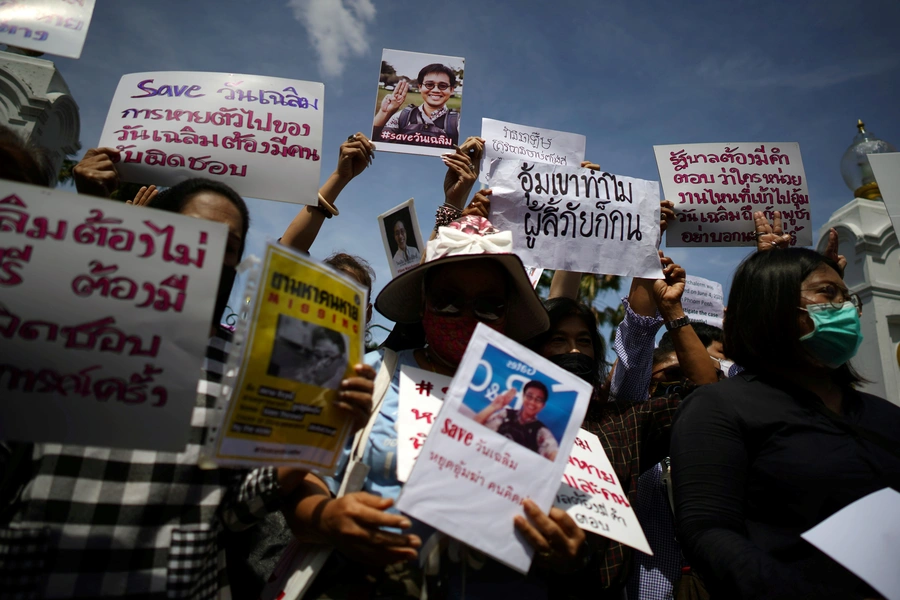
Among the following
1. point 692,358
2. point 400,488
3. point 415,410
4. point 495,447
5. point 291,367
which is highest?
point 692,358

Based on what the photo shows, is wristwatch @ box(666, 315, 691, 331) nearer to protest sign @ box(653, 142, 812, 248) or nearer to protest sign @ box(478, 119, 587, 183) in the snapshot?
protest sign @ box(653, 142, 812, 248)

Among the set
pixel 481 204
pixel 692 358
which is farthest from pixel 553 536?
pixel 481 204

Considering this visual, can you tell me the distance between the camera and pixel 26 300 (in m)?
1.39

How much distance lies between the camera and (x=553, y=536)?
5.80 ft

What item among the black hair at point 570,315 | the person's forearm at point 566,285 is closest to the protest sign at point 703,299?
the person's forearm at point 566,285

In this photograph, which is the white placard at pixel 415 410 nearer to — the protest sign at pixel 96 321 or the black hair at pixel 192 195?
the protest sign at pixel 96 321

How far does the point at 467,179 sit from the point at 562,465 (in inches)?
93.1

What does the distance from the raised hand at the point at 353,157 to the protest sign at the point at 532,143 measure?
102 centimetres

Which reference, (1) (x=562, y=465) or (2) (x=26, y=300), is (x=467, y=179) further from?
(2) (x=26, y=300)

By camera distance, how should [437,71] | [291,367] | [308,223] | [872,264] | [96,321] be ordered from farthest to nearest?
[872,264] → [437,71] → [308,223] → [291,367] → [96,321]

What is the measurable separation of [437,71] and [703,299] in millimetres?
3620

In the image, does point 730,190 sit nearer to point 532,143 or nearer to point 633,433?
point 532,143

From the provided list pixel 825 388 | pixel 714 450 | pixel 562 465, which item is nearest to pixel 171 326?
pixel 562 465

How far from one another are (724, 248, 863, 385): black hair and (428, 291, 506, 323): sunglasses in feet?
3.40
